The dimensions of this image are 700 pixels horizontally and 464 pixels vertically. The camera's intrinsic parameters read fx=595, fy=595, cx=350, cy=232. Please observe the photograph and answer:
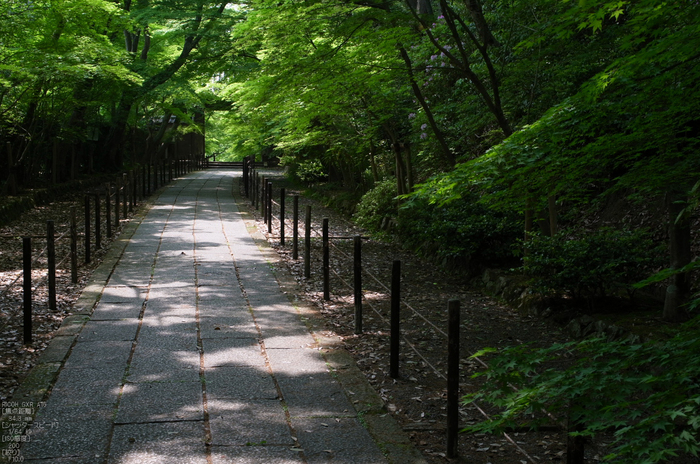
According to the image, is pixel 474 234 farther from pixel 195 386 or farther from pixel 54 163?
pixel 54 163

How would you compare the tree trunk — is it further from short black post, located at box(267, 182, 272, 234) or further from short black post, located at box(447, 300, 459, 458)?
short black post, located at box(267, 182, 272, 234)

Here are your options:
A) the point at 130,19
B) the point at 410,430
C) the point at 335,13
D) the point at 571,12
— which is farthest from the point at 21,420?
the point at 130,19

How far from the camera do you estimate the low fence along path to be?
3.53 metres

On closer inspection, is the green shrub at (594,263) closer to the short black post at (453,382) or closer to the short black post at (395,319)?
the short black post at (395,319)

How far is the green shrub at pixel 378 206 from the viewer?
12.7 metres

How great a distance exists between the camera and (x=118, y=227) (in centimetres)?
1242

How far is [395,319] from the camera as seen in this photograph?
4809 millimetres

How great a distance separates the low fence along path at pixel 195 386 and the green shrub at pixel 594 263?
8.33ft

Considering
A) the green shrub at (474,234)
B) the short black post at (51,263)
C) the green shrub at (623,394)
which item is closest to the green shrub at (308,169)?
the green shrub at (474,234)

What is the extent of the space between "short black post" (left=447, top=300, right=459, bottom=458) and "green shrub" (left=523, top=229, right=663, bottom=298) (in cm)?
268

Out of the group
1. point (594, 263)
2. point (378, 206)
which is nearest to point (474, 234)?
point (594, 263)

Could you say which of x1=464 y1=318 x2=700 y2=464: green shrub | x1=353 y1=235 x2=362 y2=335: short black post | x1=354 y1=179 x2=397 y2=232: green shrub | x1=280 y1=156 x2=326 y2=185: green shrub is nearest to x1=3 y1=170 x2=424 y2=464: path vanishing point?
x1=353 y1=235 x2=362 y2=335: short black post

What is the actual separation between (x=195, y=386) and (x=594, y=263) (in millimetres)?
3904

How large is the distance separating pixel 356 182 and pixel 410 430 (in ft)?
46.9
